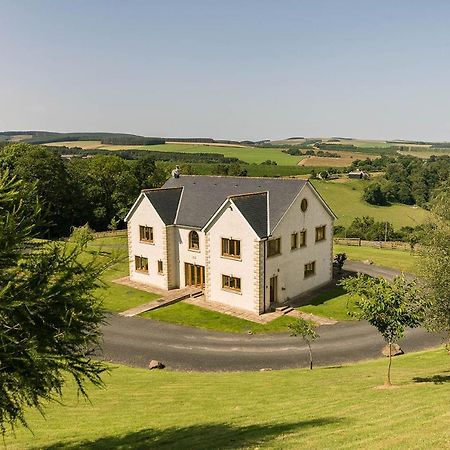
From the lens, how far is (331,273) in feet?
157

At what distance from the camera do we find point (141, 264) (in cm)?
4847

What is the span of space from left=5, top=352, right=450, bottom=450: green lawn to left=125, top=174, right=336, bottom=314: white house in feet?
46.0

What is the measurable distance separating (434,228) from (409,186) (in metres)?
122

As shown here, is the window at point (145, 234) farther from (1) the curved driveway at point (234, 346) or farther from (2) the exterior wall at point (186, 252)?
(1) the curved driveway at point (234, 346)

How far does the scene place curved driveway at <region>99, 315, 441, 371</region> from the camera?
29.7 metres

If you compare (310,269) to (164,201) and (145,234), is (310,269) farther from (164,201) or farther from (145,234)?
(145,234)

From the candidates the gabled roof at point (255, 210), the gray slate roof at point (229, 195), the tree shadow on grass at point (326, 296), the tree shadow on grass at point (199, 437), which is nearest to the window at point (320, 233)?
the tree shadow on grass at point (326, 296)

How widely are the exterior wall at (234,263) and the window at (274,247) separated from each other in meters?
1.54

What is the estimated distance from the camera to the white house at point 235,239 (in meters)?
39.2

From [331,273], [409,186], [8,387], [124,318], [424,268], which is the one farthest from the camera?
[409,186]

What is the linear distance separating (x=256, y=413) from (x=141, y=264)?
3195cm

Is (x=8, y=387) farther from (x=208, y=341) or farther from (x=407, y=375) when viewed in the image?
(x=208, y=341)

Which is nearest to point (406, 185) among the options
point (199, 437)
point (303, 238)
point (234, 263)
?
point (303, 238)

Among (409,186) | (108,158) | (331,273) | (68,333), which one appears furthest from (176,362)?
(409,186)
